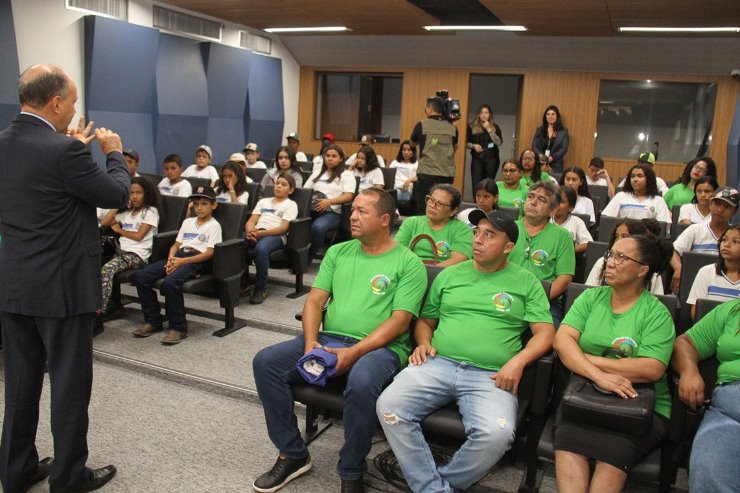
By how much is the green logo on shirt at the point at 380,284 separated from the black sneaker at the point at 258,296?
95.8 inches

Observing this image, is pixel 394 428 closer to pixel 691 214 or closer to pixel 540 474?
pixel 540 474

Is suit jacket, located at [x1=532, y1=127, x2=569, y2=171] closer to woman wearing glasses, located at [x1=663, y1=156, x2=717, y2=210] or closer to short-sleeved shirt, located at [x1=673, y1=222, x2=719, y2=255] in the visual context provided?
woman wearing glasses, located at [x1=663, y1=156, x2=717, y2=210]

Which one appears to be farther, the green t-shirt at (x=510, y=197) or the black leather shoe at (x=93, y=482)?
the green t-shirt at (x=510, y=197)

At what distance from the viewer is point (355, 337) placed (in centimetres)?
274

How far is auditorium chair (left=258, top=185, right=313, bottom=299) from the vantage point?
5.11 m

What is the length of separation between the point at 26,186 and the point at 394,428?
1576 millimetres

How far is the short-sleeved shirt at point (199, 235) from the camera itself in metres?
4.41

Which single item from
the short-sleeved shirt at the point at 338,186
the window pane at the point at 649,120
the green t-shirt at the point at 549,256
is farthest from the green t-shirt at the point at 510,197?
the window pane at the point at 649,120

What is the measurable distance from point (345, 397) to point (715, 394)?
1.35m

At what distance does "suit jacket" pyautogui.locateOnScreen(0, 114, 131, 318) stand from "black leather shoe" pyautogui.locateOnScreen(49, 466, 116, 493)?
27.5 inches

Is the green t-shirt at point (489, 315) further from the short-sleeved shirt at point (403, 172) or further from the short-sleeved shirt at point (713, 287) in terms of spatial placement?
the short-sleeved shirt at point (403, 172)

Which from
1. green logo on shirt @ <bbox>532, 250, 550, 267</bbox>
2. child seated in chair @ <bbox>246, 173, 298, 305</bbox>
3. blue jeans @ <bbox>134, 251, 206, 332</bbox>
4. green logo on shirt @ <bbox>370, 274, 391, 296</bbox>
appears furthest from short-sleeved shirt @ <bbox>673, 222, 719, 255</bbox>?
blue jeans @ <bbox>134, 251, 206, 332</bbox>

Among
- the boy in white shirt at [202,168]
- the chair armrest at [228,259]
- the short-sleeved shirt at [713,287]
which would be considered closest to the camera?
the short-sleeved shirt at [713,287]

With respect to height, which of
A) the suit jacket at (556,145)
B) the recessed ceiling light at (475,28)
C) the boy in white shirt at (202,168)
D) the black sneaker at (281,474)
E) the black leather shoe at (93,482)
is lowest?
the black leather shoe at (93,482)
